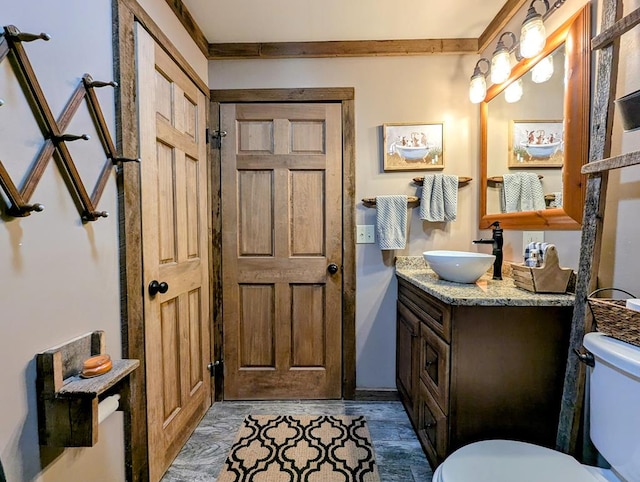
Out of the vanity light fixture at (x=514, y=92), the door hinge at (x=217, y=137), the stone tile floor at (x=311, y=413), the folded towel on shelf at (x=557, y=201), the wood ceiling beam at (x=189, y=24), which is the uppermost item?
the wood ceiling beam at (x=189, y=24)

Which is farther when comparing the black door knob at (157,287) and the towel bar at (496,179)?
the towel bar at (496,179)

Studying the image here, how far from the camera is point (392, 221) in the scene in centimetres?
199

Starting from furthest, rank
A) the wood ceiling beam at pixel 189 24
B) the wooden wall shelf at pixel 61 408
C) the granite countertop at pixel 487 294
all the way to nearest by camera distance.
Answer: the wood ceiling beam at pixel 189 24 < the granite countertop at pixel 487 294 < the wooden wall shelf at pixel 61 408

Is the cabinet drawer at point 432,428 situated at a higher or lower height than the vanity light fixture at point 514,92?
lower

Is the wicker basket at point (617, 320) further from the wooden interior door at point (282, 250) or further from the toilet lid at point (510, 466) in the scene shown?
the wooden interior door at point (282, 250)

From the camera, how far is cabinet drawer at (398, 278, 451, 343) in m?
1.27

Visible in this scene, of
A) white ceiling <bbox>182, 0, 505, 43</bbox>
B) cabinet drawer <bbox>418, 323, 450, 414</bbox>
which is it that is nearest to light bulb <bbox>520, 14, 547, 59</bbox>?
white ceiling <bbox>182, 0, 505, 43</bbox>

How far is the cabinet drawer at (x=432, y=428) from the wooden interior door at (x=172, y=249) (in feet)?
4.09

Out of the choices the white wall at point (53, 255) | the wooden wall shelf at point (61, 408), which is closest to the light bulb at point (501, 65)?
the white wall at point (53, 255)

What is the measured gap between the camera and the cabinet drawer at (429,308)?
1269 millimetres

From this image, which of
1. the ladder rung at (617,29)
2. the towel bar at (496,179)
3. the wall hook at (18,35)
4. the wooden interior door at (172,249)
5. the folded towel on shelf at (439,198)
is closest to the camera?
the wall hook at (18,35)

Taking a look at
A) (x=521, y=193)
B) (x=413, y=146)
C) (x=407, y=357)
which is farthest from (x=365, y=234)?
(x=521, y=193)

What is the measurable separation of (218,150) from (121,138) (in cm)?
88

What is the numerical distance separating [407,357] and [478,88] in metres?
1.64
